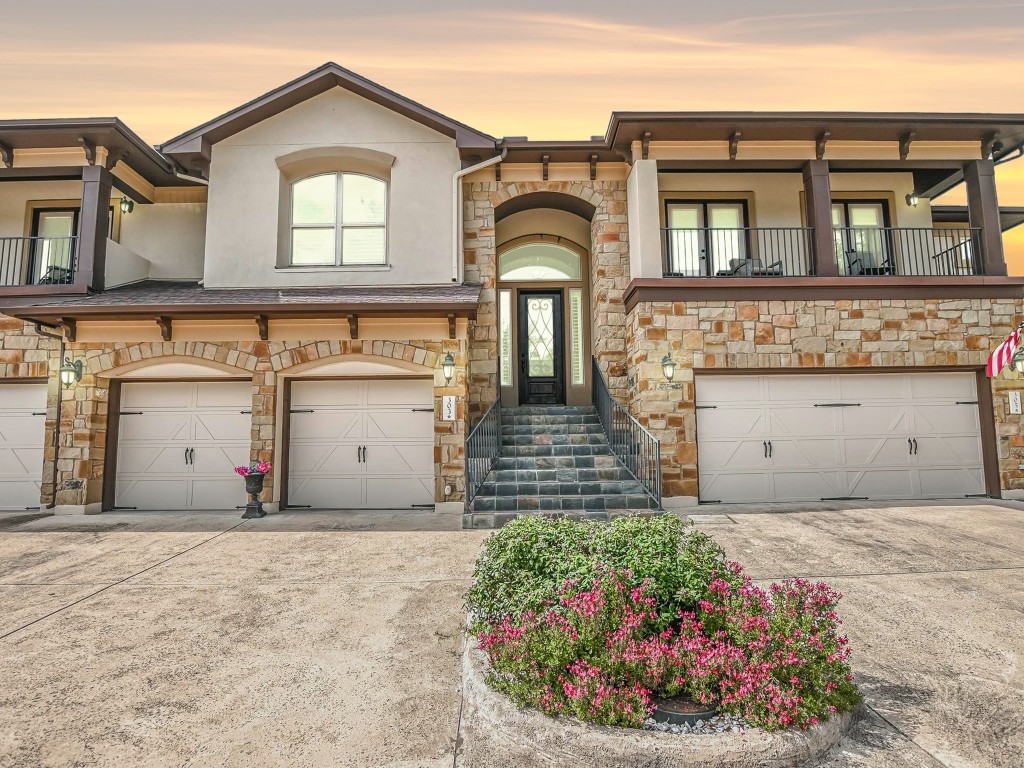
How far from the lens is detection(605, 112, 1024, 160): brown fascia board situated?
9.56 m

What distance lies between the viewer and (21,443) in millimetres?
9820

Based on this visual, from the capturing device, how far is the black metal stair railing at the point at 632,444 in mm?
8398

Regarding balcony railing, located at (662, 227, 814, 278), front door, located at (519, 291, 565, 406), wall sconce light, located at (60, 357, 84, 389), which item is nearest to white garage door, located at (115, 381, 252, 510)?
wall sconce light, located at (60, 357, 84, 389)

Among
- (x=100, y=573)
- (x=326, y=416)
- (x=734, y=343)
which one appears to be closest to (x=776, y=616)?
(x=100, y=573)

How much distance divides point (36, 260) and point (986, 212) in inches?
749

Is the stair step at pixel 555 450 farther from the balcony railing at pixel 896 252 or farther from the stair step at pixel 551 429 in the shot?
the balcony railing at pixel 896 252

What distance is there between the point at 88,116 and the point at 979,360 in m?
17.1

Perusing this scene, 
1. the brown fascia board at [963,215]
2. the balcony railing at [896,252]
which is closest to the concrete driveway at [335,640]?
the balcony railing at [896,252]

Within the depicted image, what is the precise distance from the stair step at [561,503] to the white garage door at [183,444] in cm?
480

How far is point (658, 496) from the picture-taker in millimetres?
8180

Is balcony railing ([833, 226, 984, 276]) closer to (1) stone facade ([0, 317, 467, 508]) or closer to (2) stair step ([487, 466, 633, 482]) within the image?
(2) stair step ([487, 466, 633, 482])

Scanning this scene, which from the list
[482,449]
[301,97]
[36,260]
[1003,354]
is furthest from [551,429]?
[36,260]

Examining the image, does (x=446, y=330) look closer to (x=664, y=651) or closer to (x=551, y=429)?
(x=551, y=429)

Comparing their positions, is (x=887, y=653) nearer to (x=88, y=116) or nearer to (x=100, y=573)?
(x=100, y=573)
